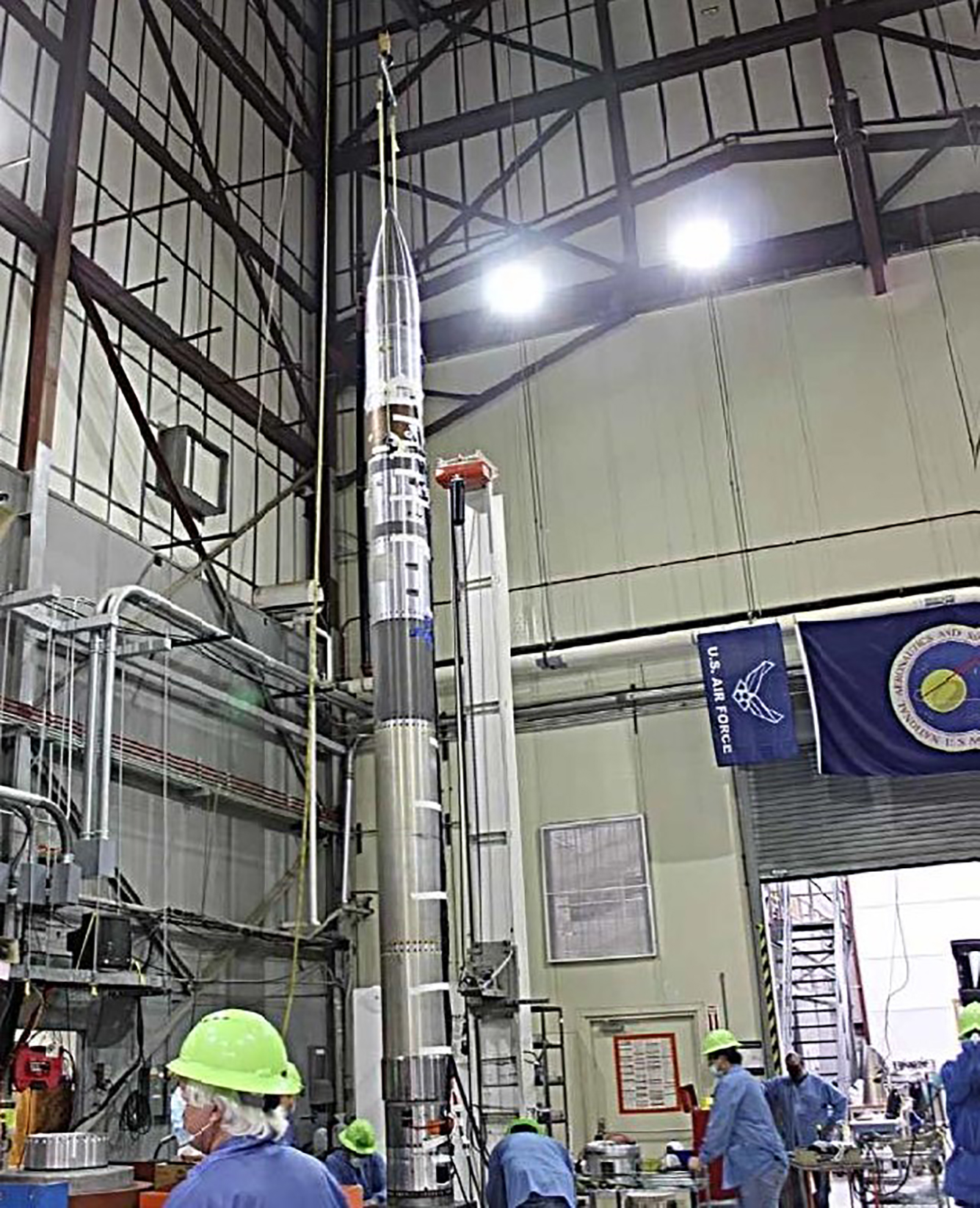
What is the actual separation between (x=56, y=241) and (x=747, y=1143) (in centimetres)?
930

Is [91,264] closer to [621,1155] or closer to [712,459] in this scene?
[712,459]

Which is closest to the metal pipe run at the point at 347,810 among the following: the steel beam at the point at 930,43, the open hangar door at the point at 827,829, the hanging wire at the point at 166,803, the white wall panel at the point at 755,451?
the white wall panel at the point at 755,451

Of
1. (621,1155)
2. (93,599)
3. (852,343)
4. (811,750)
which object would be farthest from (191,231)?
(621,1155)

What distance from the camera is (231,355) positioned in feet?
48.3

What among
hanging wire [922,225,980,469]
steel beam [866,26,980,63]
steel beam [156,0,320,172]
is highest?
steel beam [156,0,320,172]

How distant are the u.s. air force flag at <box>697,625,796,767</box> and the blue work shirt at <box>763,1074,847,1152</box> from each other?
2974 mm

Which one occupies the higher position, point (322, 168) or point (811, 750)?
point (322, 168)

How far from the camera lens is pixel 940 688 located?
1202 cm

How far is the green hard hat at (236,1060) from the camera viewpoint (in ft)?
9.52

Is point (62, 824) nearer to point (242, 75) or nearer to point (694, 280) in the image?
point (694, 280)

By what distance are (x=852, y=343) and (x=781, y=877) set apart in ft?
19.6

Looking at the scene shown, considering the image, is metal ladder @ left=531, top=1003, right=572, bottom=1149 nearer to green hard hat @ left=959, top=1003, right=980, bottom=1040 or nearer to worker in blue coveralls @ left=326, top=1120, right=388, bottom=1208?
worker in blue coveralls @ left=326, top=1120, right=388, bottom=1208

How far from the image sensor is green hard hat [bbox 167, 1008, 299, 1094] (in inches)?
114

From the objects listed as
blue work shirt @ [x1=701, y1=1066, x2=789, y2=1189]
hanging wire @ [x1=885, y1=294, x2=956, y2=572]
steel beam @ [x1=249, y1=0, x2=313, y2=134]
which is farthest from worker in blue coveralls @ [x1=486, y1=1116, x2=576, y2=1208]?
steel beam @ [x1=249, y1=0, x2=313, y2=134]
